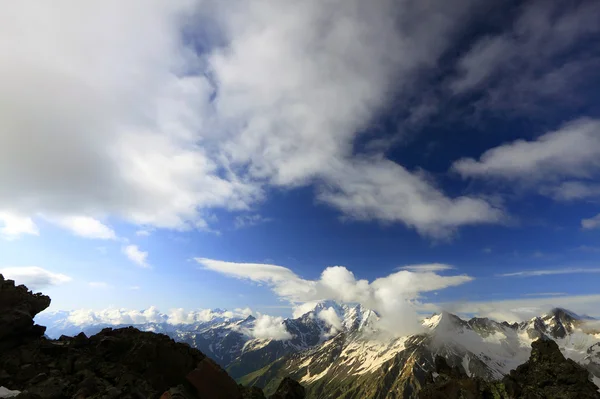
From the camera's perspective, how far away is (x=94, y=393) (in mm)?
30625

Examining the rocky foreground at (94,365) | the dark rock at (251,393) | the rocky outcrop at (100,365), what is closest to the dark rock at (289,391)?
the dark rock at (251,393)

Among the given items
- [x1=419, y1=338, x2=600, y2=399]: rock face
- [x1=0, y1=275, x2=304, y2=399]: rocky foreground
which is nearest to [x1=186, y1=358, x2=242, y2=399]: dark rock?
[x1=0, y1=275, x2=304, y2=399]: rocky foreground

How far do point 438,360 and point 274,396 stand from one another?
154 feet

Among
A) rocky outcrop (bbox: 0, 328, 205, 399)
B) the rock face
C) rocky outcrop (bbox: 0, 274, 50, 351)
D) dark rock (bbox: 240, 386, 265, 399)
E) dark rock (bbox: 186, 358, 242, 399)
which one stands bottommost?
the rock face

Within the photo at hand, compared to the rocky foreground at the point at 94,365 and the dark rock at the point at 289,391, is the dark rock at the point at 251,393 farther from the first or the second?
the dark rock at the point at 289,391

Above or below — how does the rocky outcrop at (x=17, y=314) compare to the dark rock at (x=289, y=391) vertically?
above

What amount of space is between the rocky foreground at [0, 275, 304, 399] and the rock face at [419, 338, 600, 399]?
129 feet

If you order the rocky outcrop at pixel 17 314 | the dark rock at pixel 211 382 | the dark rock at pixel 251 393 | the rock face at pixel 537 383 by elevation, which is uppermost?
the rocky outcrop at pixel 17 314

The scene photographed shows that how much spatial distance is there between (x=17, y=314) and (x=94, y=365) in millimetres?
12376

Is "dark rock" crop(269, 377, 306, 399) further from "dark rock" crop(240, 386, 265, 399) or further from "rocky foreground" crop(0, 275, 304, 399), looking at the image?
"rocky foreground" crop(0, 275, 304, 399)

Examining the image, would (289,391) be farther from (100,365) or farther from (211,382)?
(100,365)

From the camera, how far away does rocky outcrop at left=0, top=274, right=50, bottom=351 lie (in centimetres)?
3712

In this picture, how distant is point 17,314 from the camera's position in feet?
127

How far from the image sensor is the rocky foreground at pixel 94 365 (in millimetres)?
31208
